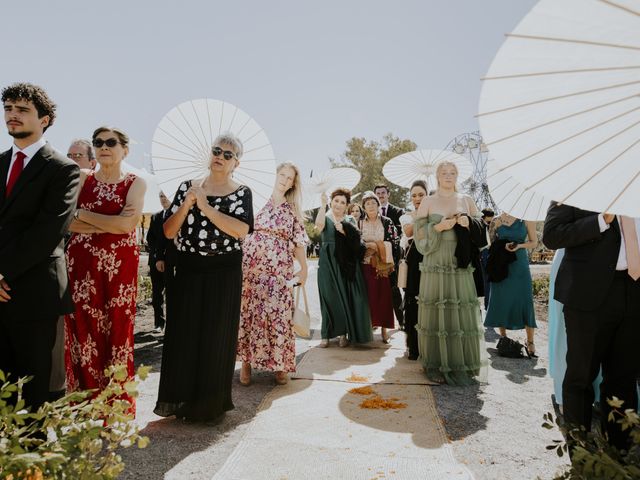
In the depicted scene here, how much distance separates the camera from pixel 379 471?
2.94 meters

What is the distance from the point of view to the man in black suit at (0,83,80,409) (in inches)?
104

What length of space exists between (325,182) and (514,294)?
3.81 m

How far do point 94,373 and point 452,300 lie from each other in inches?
131

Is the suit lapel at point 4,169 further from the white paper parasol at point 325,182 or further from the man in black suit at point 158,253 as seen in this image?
the white paper parasol at point 325,182

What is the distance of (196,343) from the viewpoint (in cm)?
368

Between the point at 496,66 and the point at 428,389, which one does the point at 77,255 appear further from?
the point at 428,389

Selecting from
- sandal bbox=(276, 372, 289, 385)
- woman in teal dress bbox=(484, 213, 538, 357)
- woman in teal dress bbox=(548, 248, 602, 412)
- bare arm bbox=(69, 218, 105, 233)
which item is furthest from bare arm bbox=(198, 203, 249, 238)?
woman in teal dress bbox=(484, 213, 538, 357)

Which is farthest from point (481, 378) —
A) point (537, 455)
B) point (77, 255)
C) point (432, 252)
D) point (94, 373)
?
point (77, 255)

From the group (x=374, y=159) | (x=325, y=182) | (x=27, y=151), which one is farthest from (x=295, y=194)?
(x=374, y=159)

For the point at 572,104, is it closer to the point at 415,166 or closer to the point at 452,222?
the point at 452,222

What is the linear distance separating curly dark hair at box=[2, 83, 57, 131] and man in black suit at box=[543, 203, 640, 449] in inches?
125

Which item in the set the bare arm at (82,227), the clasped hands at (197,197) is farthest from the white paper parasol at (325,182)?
the bare arm at (82,227)

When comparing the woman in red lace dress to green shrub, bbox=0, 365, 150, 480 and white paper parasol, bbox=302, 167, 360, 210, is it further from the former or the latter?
white paper parasol, bbox=302, 167, 360, 210

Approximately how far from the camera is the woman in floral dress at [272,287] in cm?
485
